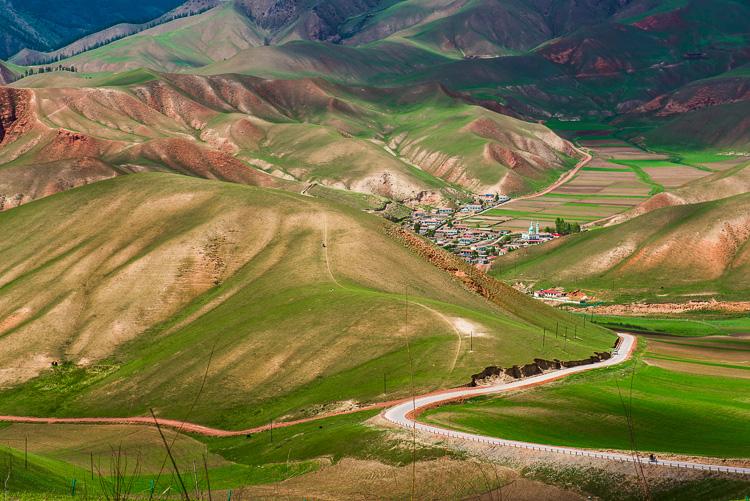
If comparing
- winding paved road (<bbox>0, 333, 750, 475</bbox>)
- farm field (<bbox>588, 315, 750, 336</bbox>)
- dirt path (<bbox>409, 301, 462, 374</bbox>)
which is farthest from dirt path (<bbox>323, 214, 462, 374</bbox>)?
farm field (<bbox>588, 315, 750, 336</bbox>)

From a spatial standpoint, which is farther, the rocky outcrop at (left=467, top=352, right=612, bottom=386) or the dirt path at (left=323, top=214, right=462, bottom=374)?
the dirt path at (left=323, top=214, right=462, bottom=374)

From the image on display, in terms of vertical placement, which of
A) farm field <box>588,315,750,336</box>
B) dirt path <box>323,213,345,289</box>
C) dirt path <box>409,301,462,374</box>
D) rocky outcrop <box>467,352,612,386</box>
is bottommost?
farm field <box>588,315,750,336</box>

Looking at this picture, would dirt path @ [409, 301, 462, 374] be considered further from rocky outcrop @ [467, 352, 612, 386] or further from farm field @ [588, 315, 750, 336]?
farm field @ [588, 315, 750, 336]

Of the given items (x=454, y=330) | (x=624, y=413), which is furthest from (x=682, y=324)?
(x=624, y=413)

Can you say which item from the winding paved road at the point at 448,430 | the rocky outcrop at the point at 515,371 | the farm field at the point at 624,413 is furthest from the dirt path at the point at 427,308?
the farm field at the point at 624,413

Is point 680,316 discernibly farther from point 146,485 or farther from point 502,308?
point 146,485

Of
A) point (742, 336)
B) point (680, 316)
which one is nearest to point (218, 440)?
point (742, 336)

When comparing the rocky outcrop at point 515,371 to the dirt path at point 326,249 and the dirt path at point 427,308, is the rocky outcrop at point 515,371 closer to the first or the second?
the dirt path at point 427,308
